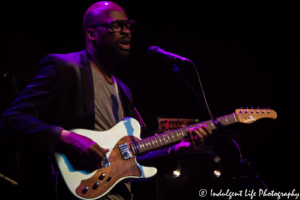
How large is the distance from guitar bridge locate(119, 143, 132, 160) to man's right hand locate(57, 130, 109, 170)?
1.01 feet

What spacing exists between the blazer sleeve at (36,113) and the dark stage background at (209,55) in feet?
7.74

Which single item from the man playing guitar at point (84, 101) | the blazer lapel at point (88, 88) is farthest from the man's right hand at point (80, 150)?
the blazer lapel at point (88, 88)

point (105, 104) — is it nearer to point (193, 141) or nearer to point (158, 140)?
point (158, 140)

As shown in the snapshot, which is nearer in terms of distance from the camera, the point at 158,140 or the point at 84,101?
the point at 84,101

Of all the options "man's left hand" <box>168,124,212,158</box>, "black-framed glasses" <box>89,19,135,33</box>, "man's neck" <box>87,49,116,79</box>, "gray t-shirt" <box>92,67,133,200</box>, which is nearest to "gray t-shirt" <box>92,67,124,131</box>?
"gray t-shirt" <box>92,67,133,200</box>

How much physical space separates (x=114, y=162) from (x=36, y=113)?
29.3 inches

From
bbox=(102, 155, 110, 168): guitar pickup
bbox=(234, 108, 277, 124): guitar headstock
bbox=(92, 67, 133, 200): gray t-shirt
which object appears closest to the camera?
bbox=(102, 155, 110, 168): guitar pickup

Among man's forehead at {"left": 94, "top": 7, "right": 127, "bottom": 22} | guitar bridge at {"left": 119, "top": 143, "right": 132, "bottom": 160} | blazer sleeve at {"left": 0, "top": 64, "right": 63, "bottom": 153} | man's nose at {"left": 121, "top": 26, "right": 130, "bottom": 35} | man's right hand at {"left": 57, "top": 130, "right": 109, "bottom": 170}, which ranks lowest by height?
guitar bridge at {"left": 119, "top": 143, "right": 132, "bottom": 160}

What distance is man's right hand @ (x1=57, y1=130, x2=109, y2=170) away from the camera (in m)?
1.69

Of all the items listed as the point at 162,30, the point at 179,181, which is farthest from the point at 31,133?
the point at 162,30

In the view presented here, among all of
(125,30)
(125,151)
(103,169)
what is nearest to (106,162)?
(103,169)

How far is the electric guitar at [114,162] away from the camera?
5.53 ft

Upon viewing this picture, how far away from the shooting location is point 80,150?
169cm

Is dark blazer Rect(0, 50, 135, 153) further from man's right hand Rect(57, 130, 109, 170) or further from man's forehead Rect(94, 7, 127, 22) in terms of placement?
man's forehead Rect(94, 7, 127, 22)
